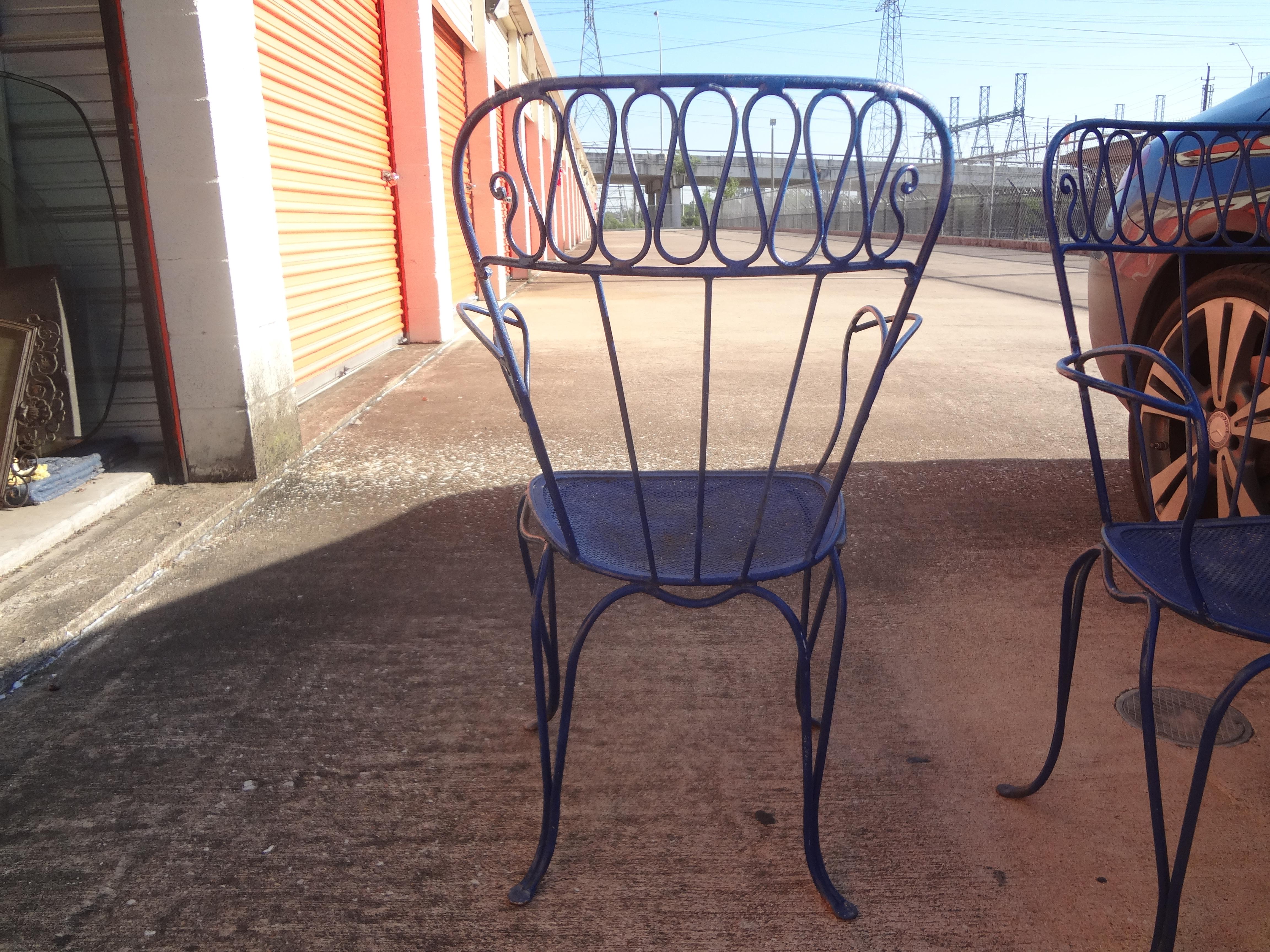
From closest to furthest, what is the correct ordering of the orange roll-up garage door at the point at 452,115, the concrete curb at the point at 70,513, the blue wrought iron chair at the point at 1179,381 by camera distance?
the blue wrought iron chair at the point at 1179,381, the concrete curb at the point at 70,513, the orange roll-up garage door at the point at 452,115

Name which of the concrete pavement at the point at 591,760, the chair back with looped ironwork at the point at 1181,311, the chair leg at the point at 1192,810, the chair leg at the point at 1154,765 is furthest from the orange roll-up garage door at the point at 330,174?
the chair leg at the point at 1192,810

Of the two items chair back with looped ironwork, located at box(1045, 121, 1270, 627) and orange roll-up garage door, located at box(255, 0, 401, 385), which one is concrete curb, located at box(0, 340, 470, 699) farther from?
chair back with looped ironwork, located at box(1045, 121, 1270, 627)

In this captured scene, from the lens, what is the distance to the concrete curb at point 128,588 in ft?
7.65

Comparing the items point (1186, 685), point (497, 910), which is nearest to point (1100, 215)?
point (1186, 685)

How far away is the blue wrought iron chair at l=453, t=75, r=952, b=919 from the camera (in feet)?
4.30

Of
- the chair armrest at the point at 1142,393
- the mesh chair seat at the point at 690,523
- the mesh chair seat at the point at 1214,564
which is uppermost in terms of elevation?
the chair armrest at the point at 1142,393

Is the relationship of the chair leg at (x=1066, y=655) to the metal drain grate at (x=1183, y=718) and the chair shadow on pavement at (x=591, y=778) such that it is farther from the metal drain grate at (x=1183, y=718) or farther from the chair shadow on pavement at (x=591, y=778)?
the metal drain grate at (x=1183, y=718)

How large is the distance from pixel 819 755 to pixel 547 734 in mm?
469

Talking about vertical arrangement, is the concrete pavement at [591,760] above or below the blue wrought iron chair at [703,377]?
below

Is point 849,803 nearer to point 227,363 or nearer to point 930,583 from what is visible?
point 930,583

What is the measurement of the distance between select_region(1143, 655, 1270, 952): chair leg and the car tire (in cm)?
101

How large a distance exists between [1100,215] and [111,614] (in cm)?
486

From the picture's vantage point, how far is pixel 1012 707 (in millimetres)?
2160

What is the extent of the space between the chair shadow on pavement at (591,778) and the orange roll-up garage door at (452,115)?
6396 mm
